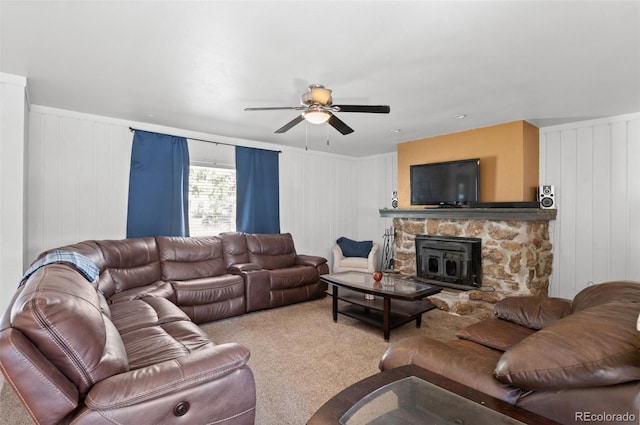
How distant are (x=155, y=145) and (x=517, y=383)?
4662mm

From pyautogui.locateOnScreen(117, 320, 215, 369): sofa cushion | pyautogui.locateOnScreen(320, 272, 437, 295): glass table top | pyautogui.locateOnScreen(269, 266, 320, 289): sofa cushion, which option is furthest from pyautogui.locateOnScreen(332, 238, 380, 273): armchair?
pyautogui.locateOnScreen(117, 320, 215, 369): sofa cushion

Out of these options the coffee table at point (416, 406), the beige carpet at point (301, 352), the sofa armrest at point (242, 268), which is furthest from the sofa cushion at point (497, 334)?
the sofa armrest at point (242, 268)

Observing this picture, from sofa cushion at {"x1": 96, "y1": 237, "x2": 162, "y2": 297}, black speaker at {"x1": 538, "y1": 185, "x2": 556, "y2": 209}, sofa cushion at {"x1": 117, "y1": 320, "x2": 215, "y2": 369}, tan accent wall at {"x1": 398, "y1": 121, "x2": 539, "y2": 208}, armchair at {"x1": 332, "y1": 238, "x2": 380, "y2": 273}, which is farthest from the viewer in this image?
armchair at {"x1": 332, "y1": 238, "x2": 380, "y2": 273}

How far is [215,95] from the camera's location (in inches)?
129

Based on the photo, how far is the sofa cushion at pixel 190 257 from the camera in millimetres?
4043

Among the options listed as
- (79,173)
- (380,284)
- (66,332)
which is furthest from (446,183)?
(79,173)

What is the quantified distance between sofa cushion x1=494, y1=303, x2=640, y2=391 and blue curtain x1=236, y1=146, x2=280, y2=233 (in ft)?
14.5

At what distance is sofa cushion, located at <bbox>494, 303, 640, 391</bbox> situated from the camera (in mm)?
1084

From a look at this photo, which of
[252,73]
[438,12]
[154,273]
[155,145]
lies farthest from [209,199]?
[438,12]

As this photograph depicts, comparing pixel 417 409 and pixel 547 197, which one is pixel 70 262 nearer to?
pixel 417 409

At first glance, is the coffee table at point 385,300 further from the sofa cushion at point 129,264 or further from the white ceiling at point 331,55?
the sofa cushion at point 129,264

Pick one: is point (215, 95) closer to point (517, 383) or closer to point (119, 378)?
point (119, 378)

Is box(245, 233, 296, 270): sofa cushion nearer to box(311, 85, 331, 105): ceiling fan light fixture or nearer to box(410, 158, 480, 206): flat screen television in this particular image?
box(410, 158, 480, 206): flat screen television

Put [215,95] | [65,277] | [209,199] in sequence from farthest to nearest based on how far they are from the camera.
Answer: [209,199], [215,95], [65,277]
